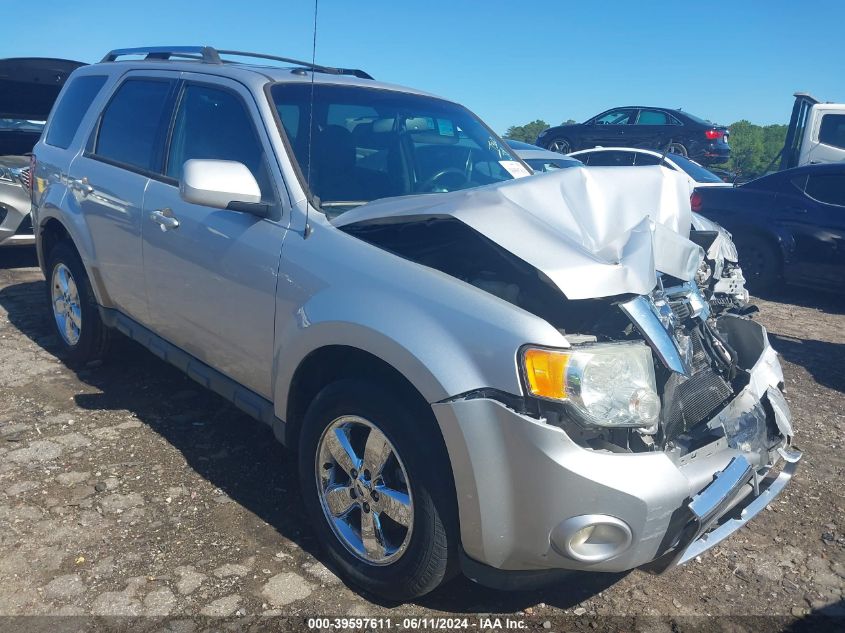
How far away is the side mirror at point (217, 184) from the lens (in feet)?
9.34

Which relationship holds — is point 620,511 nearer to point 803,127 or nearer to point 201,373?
point 201,373

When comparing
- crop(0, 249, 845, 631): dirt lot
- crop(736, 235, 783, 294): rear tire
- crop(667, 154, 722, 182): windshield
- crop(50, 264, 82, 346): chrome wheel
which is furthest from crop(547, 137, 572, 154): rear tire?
crop(50, 264, 82, 346): chrome wheel

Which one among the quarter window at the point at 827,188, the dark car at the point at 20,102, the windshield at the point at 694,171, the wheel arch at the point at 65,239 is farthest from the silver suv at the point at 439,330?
the windshield at the point at 694,171

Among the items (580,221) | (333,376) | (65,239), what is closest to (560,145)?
(65,239)

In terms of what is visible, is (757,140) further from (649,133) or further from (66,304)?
(66,304)

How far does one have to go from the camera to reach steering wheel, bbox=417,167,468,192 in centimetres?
344

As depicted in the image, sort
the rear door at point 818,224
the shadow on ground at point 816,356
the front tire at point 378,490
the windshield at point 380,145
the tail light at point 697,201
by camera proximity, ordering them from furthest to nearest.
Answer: the tail light at point 697,201
the rear door at point 818,224
the shadow on ground at point 816,356
the windshield at point 380,145
the front tire at point 378,490

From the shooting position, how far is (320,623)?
255 cm

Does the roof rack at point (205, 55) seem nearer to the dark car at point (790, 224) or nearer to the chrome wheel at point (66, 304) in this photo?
the chrome wheel at point (66, 304)

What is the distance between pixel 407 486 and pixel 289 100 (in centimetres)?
188

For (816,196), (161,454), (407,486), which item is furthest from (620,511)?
(816,196)

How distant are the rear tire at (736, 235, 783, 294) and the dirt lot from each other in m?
3.97

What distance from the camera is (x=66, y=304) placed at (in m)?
4.88

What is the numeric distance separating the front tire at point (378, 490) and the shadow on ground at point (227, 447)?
7.3 inches
